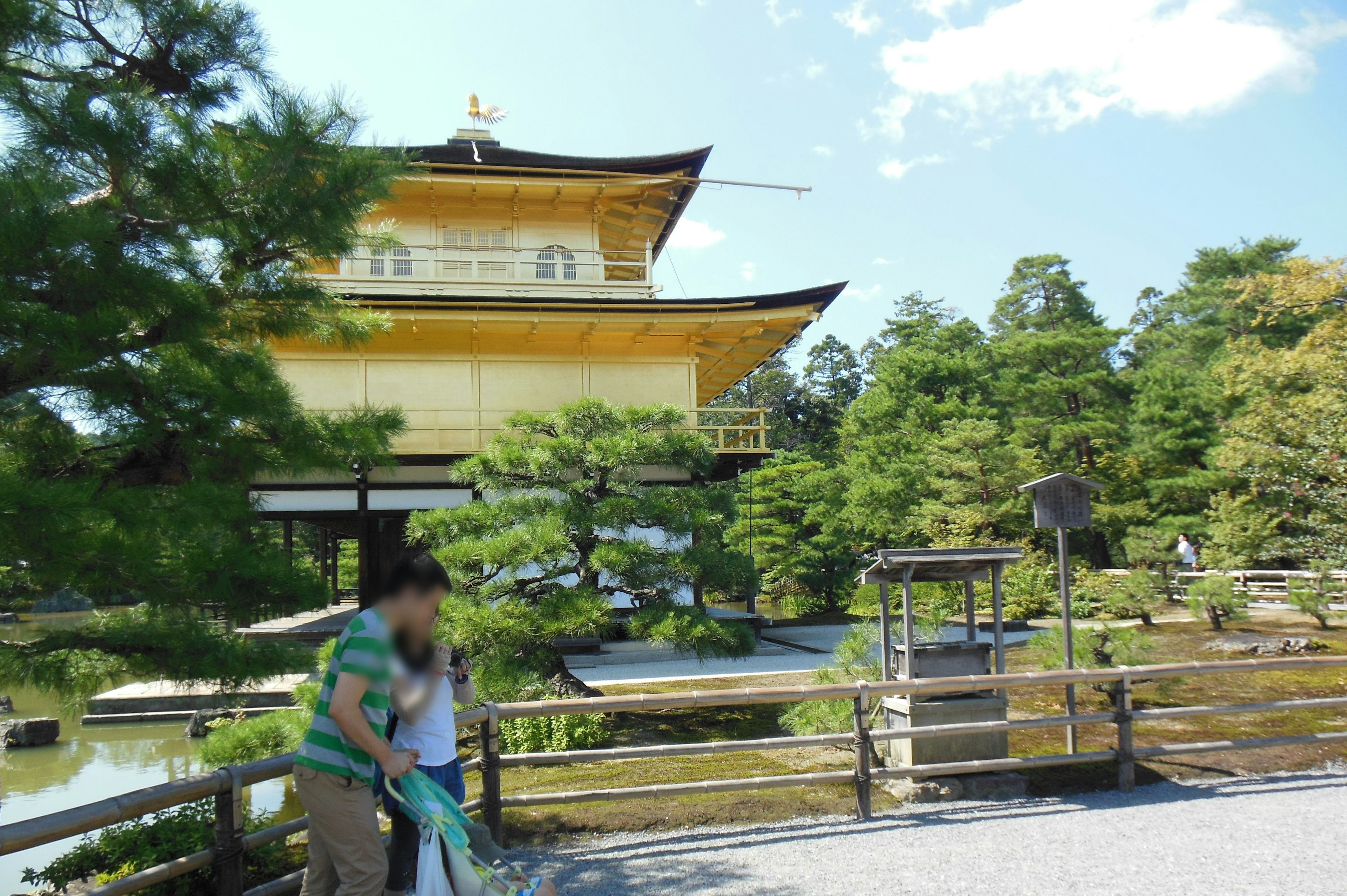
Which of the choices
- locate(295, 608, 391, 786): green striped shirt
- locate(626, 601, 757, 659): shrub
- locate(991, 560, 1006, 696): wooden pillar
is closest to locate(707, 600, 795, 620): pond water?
locate(626, 601, 757, 659): shrub

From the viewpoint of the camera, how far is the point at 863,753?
4461mm

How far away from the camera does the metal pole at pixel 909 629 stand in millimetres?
5328

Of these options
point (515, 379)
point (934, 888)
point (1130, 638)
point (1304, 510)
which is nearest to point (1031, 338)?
point (1304, 510)

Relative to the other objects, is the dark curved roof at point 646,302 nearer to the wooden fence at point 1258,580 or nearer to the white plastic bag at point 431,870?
the wooden fence at point 1258,580

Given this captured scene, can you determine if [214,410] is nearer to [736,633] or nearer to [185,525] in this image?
[185,525]

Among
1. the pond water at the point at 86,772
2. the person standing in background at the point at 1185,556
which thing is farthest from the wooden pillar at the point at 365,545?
the person standing in background at the point at 1185,556

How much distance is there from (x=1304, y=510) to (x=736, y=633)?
53.2 feet

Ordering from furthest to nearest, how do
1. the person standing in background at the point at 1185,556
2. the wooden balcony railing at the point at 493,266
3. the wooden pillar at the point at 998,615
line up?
the person standing in background at the point at 1185,556 → the wooden balcony railing at the point at 493,266 → the wooden pillar at the point at 998,615

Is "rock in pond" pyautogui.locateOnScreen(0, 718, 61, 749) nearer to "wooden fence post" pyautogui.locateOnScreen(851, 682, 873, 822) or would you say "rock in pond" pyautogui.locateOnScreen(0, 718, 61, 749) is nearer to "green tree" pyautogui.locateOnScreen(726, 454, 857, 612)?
"wooden fence post" pyautogui.locateOnScreen(851, 682, 873, 822)

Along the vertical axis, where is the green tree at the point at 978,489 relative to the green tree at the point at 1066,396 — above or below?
below

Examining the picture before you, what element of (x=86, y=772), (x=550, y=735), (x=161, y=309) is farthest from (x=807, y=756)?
(x=86, y=772)

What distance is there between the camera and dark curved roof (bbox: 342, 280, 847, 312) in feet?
40.5

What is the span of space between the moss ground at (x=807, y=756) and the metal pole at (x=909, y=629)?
0.84m

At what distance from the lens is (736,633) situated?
721cm
